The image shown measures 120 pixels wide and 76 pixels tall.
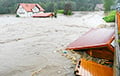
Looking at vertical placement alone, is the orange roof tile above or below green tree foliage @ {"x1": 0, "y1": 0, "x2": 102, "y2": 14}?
above

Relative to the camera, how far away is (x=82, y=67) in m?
6.29

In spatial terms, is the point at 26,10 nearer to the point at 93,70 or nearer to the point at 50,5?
the point at 50,5

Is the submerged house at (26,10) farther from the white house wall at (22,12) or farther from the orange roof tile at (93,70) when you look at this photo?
the orange roof tile at (93,70)

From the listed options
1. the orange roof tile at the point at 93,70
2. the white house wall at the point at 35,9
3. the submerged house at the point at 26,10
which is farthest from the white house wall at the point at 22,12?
the orange roof tile at the point at 93,70

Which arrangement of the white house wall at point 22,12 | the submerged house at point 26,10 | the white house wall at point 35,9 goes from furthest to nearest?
the white house wall at point 35,9 < the white house wall at point 22,12 < the submerged house at point 26,10

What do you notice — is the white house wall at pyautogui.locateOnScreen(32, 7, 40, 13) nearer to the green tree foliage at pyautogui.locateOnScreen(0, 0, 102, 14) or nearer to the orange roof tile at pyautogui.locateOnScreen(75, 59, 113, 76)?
the green tree foliage at pyautogui.locateOnScreen(0, 0, 102, 14)

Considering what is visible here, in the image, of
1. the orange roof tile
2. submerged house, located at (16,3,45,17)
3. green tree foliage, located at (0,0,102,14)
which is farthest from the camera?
green tree foliage, located at (0,0,102,14)

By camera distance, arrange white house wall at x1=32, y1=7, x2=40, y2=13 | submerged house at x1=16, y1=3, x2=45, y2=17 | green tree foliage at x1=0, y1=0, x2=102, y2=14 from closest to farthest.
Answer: submerged house at x1=16, y1=3, x2=45, y2=17
white house wall at x1=32, y1=7, x2=40, y2=13
green tree foliage at x1=0, y1=0, x2=102, y2=14

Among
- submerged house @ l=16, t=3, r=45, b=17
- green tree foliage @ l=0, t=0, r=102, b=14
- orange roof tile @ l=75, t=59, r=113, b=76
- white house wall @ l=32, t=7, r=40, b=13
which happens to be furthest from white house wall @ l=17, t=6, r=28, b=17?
orange roof tile @ l=75, t=59, r=113, b=76

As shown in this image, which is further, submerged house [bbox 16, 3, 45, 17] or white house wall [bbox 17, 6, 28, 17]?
white house wall [bbox 17, 6, 28, 17]

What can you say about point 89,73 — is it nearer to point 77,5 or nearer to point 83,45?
point 83,45

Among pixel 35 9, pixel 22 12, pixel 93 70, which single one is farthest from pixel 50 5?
pixel 93 70

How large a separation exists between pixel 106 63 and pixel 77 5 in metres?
64.7

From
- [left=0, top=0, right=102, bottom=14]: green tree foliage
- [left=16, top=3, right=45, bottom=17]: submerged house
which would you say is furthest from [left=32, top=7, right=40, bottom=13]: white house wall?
[left=0, top=0, right=102, bottom=14]: green tree foliage
